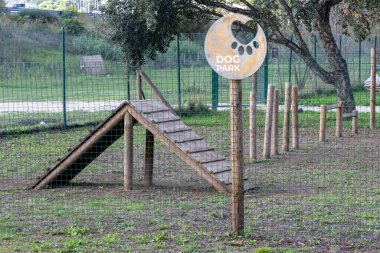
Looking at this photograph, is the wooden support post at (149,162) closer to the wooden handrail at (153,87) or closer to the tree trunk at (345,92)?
the wooden handrail at (153,87)

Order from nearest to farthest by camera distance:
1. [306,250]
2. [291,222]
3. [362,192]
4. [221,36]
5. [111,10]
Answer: [306,250], [221,36], [291,222], [362,192], [111,10]

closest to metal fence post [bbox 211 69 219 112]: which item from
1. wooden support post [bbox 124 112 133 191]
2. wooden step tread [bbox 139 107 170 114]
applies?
wooden step tread [bbox 139 107 170 114]

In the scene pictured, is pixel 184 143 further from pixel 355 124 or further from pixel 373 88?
pixel 373 88

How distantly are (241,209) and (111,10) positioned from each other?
11.7 m

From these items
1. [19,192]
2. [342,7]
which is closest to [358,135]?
[342,7]

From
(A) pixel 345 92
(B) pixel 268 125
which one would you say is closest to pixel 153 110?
(B) pixel 268 125

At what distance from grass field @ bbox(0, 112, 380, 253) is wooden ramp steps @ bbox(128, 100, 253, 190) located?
0.29 m

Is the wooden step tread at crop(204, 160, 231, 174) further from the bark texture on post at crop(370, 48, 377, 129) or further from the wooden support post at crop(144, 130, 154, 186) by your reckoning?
the bark texture on post at crop(370, 48, 377, 129)

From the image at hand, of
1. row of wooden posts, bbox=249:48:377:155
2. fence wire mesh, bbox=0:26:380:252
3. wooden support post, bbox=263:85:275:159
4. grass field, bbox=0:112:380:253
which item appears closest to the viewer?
grass field, bbox=0:112:380:253

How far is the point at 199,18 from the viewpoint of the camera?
19.4 meters

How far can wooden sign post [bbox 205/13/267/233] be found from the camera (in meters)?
7.34

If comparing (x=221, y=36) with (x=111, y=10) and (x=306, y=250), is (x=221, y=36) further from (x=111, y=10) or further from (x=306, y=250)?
(x=111, y=10)

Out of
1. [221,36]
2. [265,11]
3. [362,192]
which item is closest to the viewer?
[221,36]

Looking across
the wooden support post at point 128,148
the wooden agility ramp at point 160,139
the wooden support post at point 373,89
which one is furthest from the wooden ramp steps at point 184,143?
the wooden support post at point 373,89
